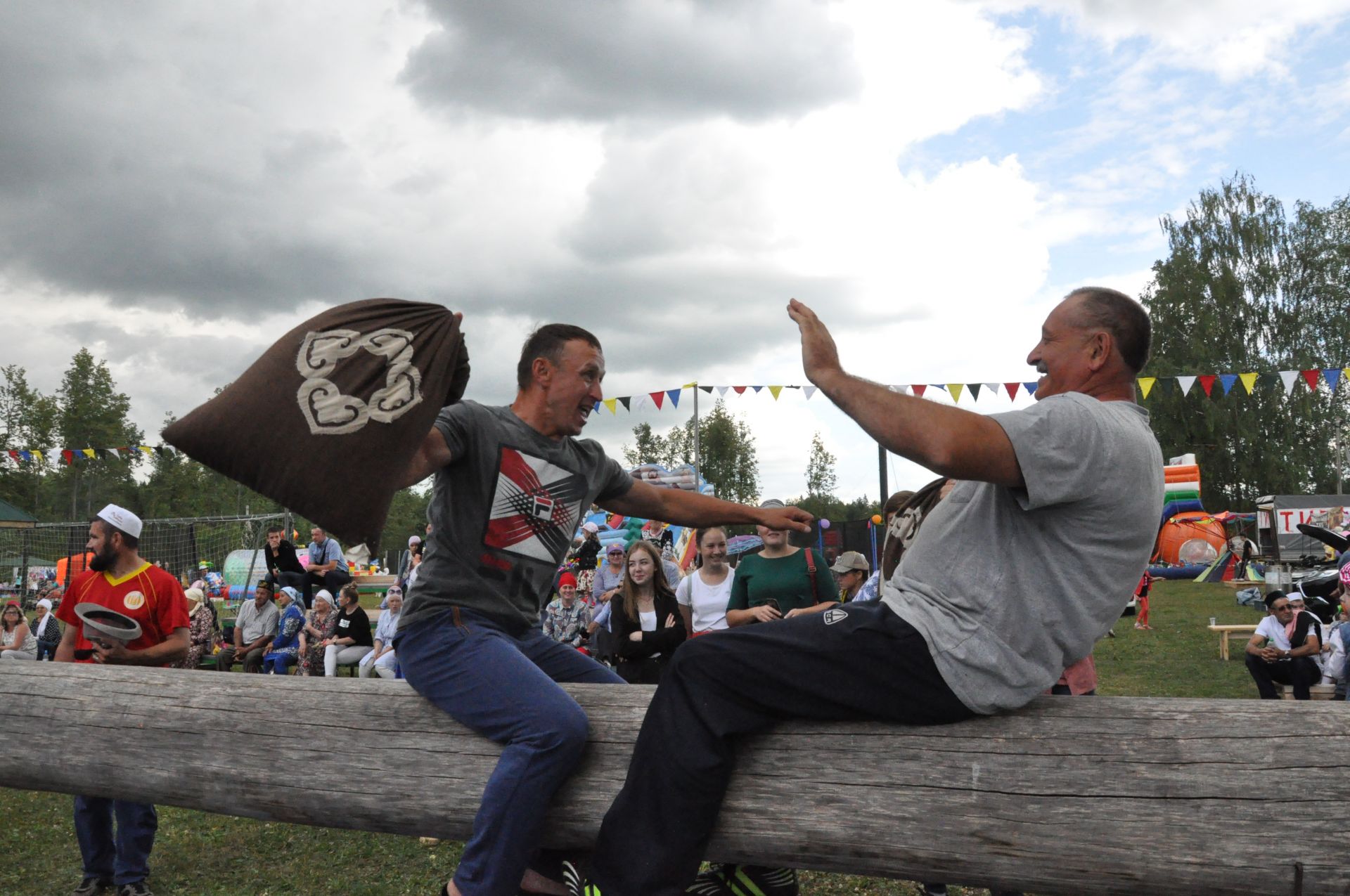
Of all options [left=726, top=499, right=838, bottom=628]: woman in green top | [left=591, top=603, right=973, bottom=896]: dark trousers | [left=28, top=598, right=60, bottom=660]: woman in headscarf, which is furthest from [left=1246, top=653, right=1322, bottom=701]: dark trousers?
[left=28, top=598, right=60, bottom=660]: woman in headscarf

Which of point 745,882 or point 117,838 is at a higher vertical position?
point 745,882

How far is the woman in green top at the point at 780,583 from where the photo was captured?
688cm

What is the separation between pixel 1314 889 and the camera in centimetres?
236

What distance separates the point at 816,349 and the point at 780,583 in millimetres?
4630

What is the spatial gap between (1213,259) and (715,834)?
139ft

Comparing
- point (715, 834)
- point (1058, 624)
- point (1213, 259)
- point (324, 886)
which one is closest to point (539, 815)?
point (715, 834)

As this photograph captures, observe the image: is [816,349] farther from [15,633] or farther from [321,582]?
[321,582]

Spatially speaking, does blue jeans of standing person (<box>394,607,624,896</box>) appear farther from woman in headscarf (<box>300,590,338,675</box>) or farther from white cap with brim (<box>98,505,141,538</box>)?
woman in headscarf (<box>300,590,338,675</box>)

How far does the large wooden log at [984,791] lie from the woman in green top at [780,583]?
3.89m

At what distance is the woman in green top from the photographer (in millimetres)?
6879

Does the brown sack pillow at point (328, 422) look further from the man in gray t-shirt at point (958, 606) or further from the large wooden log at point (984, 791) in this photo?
the man in gray t-shirt at point (958, 606)

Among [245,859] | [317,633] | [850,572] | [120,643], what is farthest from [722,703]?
[317,633]

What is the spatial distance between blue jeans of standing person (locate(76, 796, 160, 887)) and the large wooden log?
2.49 meters

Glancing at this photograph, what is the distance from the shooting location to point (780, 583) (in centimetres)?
691
